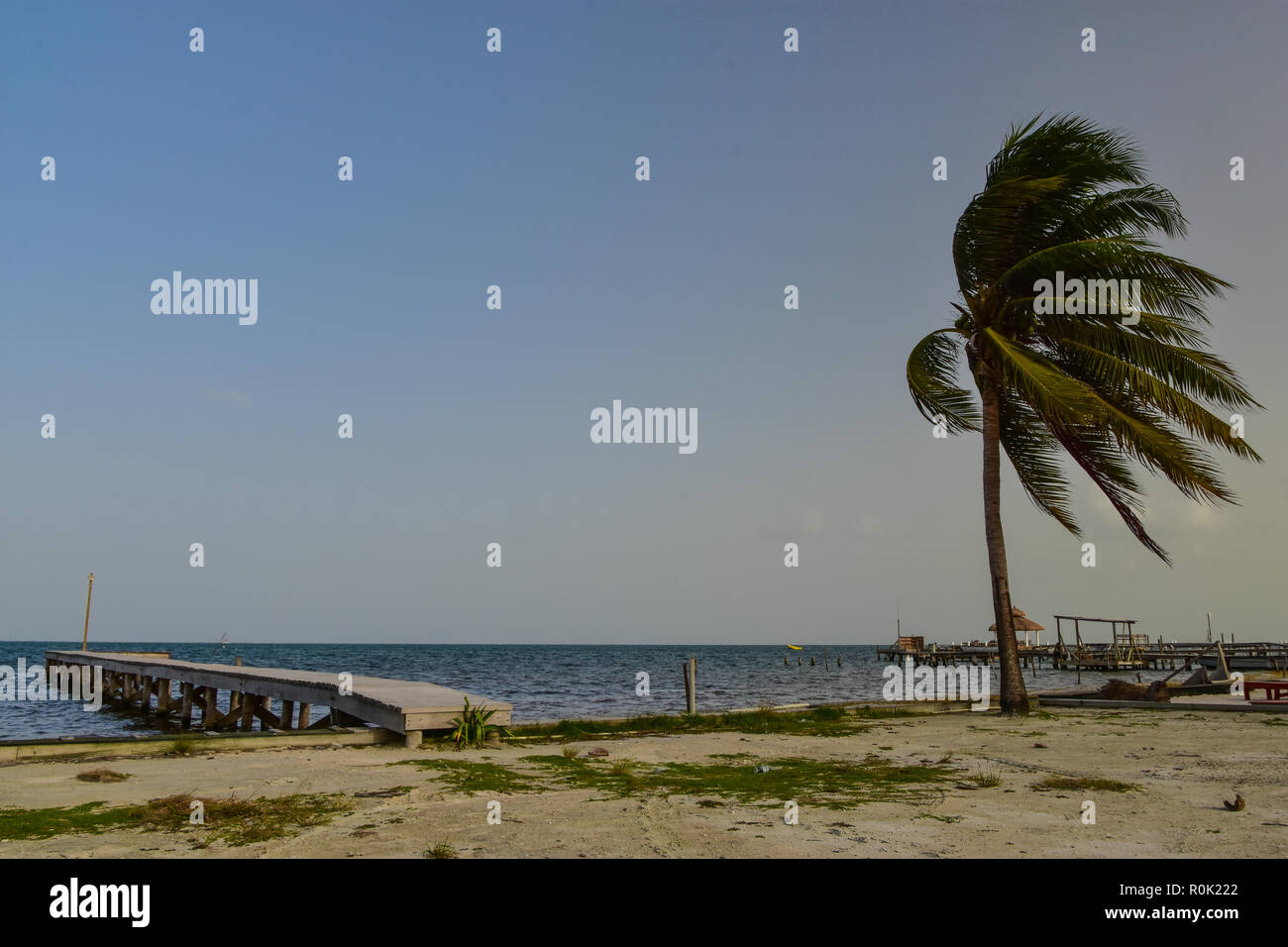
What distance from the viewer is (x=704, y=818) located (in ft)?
24.7

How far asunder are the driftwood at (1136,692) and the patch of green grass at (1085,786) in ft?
42.4

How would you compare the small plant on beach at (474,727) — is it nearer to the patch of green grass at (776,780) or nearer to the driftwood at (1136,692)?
the patch of green grass at (776,780)

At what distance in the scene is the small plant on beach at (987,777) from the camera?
9.34m

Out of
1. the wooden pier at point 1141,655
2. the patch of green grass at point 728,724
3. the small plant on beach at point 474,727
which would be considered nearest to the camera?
the small plant on beach at point 474,727

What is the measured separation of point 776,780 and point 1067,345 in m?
11.8

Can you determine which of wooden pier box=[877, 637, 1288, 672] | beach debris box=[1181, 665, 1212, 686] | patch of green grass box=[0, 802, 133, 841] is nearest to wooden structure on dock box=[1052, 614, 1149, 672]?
wooden pier box=[877, 637, 1288, 672]

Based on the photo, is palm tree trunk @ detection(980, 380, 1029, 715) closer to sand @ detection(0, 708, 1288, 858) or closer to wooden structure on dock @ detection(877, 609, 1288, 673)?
sand @ detection(0, 708, 1288, 858)

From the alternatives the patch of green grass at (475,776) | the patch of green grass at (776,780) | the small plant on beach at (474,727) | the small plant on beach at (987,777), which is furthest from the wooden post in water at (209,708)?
the small plant on beach at (987,777)

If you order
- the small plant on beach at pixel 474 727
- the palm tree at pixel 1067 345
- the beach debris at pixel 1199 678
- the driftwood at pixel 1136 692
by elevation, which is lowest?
the beach debris at pixel 1199 678

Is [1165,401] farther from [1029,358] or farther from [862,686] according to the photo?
[862,686]

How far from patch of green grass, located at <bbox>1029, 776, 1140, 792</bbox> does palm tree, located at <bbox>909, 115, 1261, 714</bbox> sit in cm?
754

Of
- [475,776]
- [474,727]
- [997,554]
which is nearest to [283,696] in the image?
[474,727]
